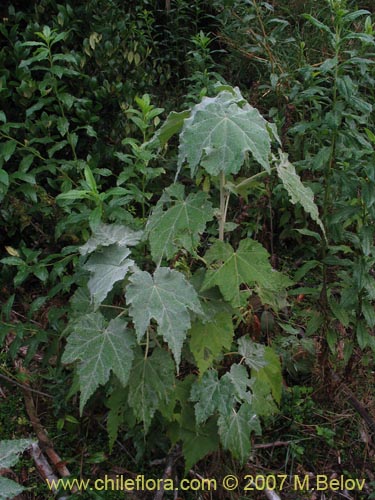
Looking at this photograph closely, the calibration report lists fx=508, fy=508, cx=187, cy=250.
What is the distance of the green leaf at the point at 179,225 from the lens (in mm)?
1581

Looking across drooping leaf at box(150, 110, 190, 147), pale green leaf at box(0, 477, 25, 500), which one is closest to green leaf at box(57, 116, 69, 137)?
drooping leaf at box(150, 110, 190, 147)

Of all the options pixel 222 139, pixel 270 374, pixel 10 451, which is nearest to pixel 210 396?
pixel 270 374

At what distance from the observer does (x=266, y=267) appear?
166cm

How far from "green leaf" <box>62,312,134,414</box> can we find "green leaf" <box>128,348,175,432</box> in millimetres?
118

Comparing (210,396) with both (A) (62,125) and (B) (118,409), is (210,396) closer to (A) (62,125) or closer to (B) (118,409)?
(B) (118,409)

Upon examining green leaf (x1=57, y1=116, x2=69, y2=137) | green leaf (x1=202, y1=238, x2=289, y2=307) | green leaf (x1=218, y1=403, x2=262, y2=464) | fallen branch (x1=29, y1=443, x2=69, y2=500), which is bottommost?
fallen branch (x1=29, y1=443, x2=69, y2=500)

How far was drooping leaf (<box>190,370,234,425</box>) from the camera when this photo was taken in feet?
5.54

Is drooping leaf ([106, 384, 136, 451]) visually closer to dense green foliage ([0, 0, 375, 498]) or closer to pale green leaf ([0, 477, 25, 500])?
dense green foliage ([0, 0, 375, 498])

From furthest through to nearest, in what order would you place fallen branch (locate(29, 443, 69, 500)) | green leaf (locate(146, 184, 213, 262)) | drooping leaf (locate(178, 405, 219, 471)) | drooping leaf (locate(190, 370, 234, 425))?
fallen branch (locate(29, 443, 69, 500)) → drooping leaf (locate(178, 405, 219, 471)) → drooping leaf (locate(190, 370, 234, 425)) → green leaf (locate(146, 184, 213, 262))

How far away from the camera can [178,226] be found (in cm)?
160

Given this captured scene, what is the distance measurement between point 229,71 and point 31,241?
2123 millimetres

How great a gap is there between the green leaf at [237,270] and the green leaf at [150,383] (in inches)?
11.1

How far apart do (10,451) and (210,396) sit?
66 cm

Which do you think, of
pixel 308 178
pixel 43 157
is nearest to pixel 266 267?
pixel 308 178
